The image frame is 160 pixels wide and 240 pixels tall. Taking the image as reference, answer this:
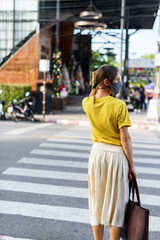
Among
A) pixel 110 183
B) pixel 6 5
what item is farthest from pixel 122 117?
pixel 6 5

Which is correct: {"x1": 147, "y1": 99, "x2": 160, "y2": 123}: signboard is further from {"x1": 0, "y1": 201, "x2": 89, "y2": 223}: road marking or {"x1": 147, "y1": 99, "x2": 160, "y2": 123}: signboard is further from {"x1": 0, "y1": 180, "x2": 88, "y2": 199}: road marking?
{"x1": 0, "y1": 201, "x2": 89, "y2": 223}: road marking

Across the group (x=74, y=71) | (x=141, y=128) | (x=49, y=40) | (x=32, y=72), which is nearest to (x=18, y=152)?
(x=141, y=128)

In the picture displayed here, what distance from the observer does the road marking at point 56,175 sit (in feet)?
18.7

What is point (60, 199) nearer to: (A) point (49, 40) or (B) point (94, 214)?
(B) point (94, 214)

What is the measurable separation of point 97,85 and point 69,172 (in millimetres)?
3598

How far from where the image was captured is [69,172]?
6219 millimetres

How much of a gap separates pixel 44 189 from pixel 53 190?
0.15 metres

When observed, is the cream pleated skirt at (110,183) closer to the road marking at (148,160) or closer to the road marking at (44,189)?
the road marking at (44,189)

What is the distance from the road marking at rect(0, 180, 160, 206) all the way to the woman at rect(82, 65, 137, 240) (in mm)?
2003

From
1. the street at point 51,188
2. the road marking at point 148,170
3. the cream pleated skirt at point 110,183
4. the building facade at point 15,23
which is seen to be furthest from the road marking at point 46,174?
the building facade at point 15,23

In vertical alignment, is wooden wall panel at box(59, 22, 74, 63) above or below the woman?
above

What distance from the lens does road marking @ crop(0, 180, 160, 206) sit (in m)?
4.88

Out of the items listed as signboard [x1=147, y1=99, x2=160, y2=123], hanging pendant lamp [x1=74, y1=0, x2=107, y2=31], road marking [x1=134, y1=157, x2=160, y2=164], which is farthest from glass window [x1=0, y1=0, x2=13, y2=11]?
road marking [x1=134, y1=157, x2=160, y2=164]

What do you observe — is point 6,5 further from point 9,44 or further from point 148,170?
point 148,170
